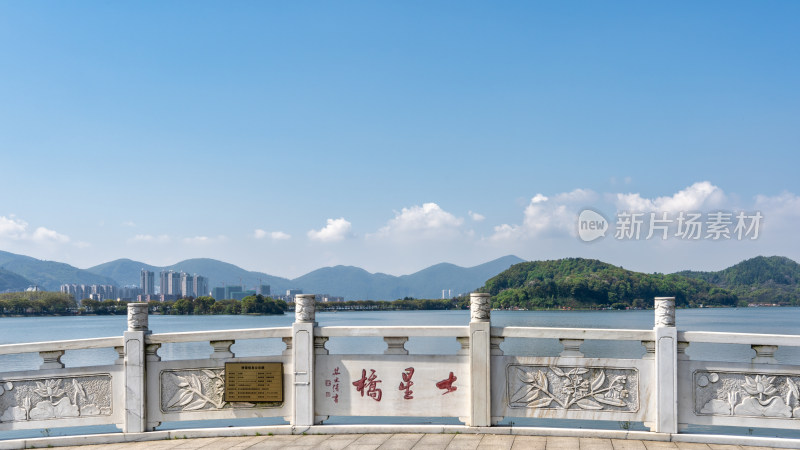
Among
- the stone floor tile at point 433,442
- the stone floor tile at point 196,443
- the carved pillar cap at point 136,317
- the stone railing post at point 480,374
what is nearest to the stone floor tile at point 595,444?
the stone railing post at point 480,374

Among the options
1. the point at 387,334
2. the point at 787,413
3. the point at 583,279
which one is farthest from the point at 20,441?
the point at 583,279

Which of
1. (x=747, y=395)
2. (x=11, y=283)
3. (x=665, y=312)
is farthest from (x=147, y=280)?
(x=747, y=395)

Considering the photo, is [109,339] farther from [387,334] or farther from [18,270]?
[18,270]

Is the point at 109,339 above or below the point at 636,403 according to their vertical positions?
above

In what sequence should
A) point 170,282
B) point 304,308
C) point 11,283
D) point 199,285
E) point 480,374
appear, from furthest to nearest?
1. point 170,282
2. point 199,285
3. point 11,283
4. point 304,308
5. point 480,374

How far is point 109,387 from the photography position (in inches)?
261

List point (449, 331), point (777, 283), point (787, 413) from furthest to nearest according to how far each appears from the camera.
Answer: point (777, 283) < point (449, 331) < point (787, 413)

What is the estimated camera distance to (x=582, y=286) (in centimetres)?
7131

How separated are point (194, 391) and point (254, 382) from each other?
633 mm

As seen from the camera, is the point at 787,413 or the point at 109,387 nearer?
the point at 787,413

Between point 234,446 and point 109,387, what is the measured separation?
62.7 inches

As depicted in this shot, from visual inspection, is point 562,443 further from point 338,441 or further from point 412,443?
point 338,441

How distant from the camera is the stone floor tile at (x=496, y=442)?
5.72 metres

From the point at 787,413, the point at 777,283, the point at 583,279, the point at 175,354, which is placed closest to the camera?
the point at 787,413
